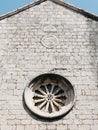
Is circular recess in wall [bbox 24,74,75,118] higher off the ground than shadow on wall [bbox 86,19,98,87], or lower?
lower

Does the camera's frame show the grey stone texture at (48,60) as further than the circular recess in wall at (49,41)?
No

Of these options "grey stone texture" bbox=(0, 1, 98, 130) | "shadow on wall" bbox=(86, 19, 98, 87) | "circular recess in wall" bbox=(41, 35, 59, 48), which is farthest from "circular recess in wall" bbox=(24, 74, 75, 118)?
"circular recess in wall" bbox=(41, 35, 59, 48)

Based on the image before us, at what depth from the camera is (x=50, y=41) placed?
1259 cm

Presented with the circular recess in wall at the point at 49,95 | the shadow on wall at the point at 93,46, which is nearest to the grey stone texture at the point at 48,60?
the shadow on wall at the point at 93,46

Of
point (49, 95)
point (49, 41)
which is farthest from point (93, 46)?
point (49, 95)

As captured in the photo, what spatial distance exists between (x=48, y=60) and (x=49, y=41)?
0.77 meters

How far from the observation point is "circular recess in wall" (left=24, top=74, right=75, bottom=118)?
11211 mm

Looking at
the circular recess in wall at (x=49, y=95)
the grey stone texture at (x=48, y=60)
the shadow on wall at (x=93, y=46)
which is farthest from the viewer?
the shadow on wall at (x=93, y=46)

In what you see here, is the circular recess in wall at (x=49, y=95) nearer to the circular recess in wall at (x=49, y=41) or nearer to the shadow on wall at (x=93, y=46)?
the shadow on wall at (x=93, y=46)

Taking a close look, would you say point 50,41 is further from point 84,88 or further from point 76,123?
point 76,123

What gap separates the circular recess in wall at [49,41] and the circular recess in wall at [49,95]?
112 centimetres

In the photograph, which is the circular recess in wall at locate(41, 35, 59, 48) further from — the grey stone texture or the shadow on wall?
the shadow on wall

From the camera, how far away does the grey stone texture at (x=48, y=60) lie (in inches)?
430

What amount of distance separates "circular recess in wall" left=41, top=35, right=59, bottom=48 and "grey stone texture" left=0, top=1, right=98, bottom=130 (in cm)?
10
